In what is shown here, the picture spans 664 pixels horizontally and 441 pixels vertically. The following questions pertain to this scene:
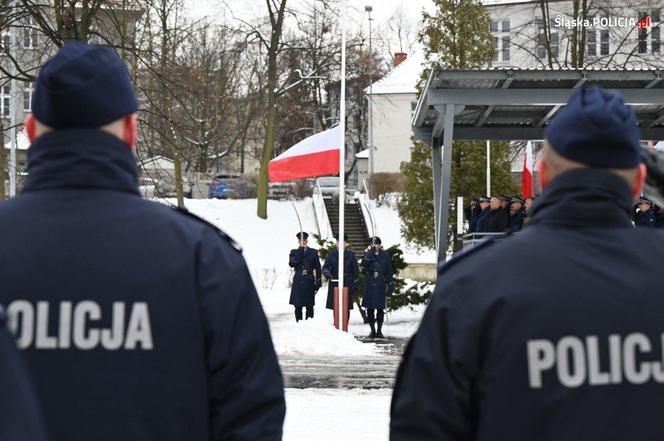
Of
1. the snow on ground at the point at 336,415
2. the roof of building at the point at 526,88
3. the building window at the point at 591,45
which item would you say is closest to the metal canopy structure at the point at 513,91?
the roof of building at the point at 526,88

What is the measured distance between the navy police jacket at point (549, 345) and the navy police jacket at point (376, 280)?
66.7 feet

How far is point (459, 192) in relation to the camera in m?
34.8

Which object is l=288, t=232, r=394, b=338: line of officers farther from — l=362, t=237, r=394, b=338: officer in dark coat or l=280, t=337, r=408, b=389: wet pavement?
l=280, t=337, r=408, b=389: wet pavement

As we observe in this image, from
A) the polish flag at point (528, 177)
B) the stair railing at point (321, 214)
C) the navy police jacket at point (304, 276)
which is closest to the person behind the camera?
the navy police jacket at point (304, 276)

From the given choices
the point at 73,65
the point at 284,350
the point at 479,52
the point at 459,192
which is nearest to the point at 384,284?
the point at 284,350

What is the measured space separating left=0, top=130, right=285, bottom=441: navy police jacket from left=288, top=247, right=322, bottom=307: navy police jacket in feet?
69.0

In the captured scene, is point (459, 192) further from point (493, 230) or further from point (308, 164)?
point (493, 230)

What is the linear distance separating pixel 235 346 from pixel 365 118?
7646 centimetres

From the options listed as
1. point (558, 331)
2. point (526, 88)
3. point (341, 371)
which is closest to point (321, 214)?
Answer: point (526, 88)

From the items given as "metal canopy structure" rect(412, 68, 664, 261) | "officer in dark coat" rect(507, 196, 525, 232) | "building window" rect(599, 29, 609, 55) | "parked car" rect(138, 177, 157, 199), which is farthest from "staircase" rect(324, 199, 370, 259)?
"metal canopy structure" rect(412, 68, 664, 261)

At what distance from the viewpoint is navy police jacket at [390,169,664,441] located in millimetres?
3000

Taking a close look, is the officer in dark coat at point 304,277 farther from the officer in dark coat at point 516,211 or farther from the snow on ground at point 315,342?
the officer in dark coat at point 516,211

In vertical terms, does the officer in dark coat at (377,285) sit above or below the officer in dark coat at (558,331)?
below

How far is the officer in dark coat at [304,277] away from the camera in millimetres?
24422
